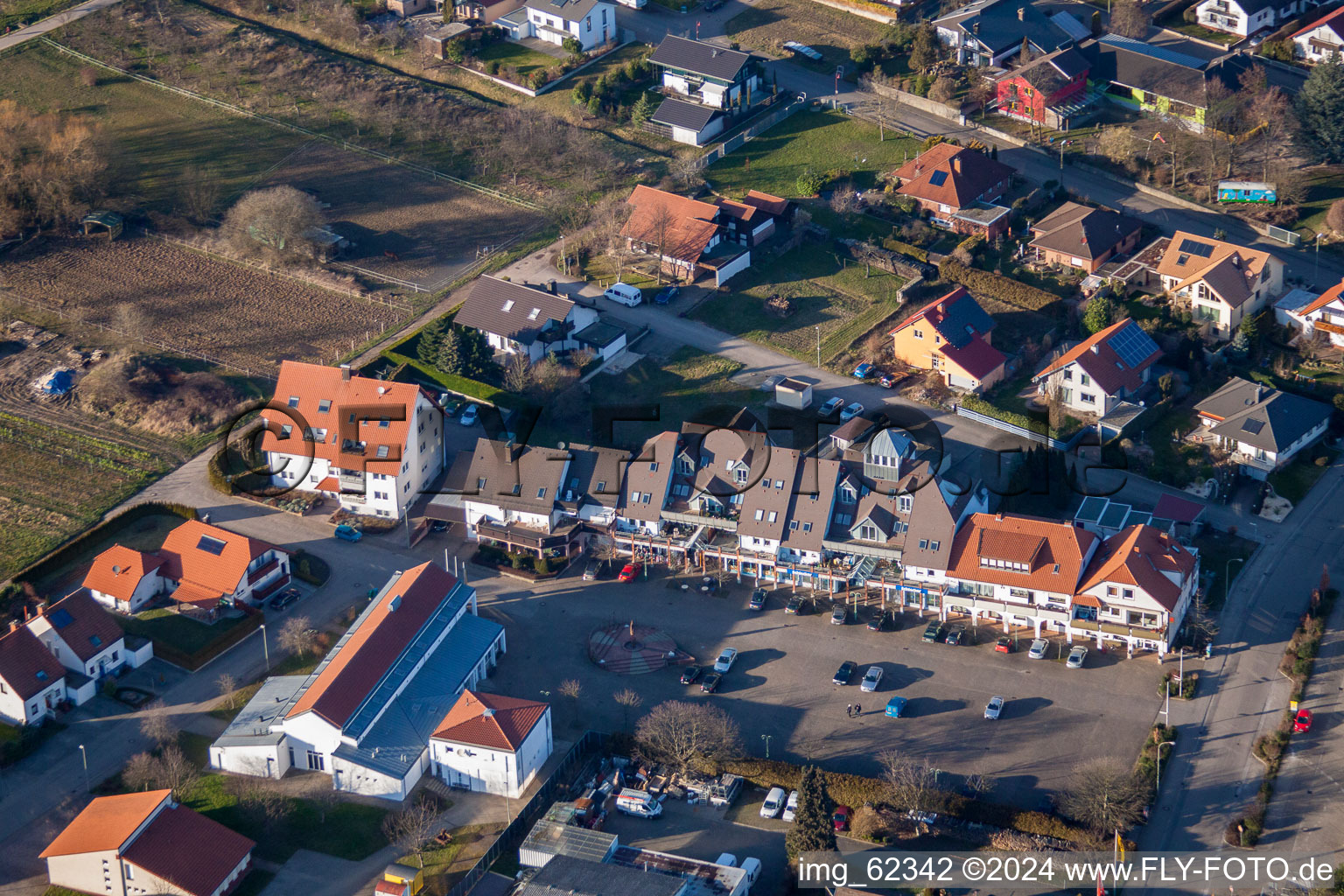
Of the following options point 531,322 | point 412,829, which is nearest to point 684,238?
point 531,322

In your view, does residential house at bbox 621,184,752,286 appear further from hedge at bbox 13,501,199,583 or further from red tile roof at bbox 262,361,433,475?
hedge at bbox 13,501,199,583

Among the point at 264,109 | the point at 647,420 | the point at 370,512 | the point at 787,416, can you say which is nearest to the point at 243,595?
the point at 370,512

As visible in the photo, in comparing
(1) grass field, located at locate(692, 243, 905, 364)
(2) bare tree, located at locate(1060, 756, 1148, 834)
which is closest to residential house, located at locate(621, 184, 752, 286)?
(1) grass field, located at locate(692, 243, 905, 364)

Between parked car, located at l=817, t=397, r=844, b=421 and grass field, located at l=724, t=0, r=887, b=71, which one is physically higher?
grass field, located at l=724, t=0, r=887, b=71

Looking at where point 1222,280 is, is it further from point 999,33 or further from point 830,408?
point 999,33

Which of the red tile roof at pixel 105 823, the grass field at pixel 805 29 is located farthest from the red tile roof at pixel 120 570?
the grass field at pixel 805 29

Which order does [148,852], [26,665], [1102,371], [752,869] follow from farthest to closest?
[1102,371] < [26,665] < [752,869] < [148,852]

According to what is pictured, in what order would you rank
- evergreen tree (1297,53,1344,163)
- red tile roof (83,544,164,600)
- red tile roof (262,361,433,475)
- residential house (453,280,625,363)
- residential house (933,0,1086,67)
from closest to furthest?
red tile roof (83,544,164,600), red tile roof (262,361,433,475), residential house (453,280,625,363), evergreen tree (1297,53,1344,163), residential house (933,0,1086,67)
